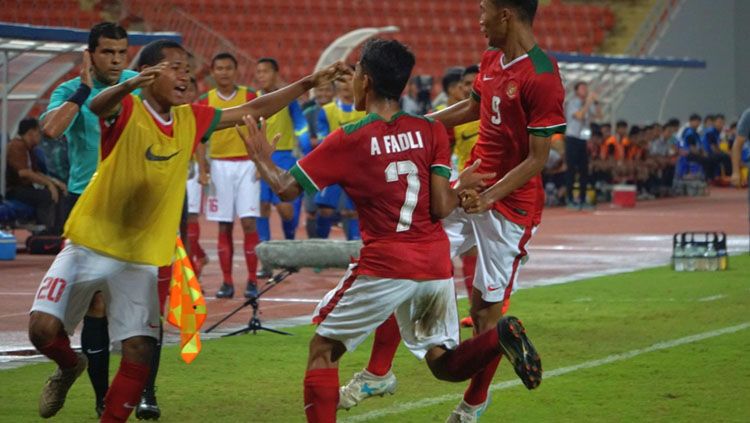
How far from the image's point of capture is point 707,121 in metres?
38.0

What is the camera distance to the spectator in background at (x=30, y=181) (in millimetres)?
18891

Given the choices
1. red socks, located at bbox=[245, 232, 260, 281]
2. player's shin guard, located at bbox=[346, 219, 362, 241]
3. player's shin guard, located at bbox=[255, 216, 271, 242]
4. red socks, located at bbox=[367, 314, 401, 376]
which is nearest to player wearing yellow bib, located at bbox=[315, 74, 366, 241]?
player's shin guard, located at bbox=[346, 219, 362, 241]

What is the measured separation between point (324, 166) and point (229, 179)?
793 cm

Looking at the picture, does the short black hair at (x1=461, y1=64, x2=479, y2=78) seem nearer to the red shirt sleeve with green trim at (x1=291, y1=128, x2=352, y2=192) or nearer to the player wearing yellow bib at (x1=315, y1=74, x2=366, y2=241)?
the player wearing yellow bib at (x1=315, y1=74, x2=366, y2=241)

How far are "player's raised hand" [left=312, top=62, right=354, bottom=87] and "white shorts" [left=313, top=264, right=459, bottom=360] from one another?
1119 millimetres

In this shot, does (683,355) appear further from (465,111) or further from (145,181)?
(145,181)

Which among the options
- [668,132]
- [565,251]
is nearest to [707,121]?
[668,132]

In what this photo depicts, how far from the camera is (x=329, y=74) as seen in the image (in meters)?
7.46

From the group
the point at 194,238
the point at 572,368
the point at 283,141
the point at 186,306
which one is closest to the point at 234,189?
the point at 194,238

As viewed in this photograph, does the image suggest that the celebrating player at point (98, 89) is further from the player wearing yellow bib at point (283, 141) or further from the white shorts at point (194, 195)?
the player wearing yellow bib at point (283, 141)

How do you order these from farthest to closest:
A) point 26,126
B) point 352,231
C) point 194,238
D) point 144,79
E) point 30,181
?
1. point 26,126
2. point 30,181
3. point 352,231
4. point 194,238
5. point 144,79

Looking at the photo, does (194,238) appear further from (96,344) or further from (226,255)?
→ (96,344)

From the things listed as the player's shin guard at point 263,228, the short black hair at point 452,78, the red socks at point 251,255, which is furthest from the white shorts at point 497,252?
the player's shin guard at point 263,228

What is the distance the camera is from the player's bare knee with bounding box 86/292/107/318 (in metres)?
7.79
